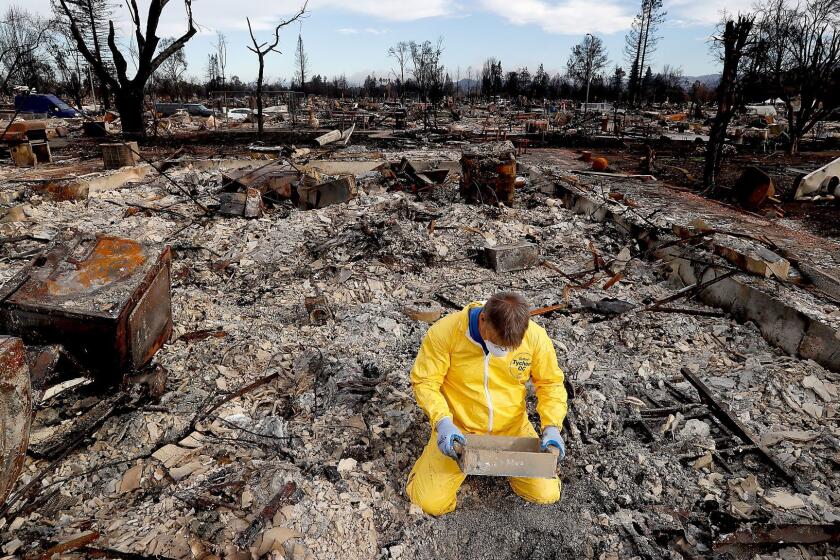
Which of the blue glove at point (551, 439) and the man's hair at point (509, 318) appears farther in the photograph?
the blue glove at point (551, 439)

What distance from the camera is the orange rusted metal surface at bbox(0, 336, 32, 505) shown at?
219 cm

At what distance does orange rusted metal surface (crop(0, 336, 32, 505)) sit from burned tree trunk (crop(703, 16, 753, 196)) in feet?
33.7

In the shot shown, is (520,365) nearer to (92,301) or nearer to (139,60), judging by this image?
Result: (92,301)

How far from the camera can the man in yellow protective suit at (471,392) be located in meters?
2.67

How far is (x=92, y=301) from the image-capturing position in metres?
3.08

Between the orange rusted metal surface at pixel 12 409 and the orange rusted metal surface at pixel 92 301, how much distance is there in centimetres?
76

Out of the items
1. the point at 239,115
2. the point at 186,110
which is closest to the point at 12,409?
the point at 239,115

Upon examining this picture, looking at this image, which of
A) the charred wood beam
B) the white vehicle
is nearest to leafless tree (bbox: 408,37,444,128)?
the white vehicle

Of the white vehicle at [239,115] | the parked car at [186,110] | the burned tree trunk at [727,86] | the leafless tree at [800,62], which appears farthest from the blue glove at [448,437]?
the parked car at [186,110]

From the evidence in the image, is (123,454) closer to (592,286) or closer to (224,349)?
(224,349)

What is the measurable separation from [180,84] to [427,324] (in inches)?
1483

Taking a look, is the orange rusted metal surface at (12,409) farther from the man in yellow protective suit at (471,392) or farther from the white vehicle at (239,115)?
the white vehicle at (239,115)

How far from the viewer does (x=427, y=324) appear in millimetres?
4773

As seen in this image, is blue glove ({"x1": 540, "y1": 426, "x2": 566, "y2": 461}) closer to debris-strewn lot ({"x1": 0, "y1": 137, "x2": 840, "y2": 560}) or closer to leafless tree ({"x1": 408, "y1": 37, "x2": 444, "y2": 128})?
debris-strewn lot ({"x1": 0, "y1": 137, "x2": 840, "y2": 560})
